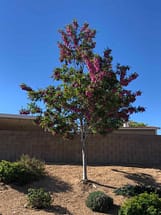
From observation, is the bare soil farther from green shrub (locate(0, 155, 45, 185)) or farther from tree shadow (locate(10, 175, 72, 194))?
green shrub (locate(0, 155, 45, 185))

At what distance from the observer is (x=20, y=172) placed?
1256 cm

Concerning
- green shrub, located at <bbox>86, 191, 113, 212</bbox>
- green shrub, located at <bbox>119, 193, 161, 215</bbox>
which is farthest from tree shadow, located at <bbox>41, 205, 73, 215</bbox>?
green shrub, located at <bbox>119, 193, 161, 215</bbox>

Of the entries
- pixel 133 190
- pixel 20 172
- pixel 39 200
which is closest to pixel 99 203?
pixel 39 200

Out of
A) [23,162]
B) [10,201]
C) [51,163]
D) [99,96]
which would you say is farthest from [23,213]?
[51,163]

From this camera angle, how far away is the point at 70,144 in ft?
54.9

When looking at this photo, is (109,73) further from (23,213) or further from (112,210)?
(23,213)

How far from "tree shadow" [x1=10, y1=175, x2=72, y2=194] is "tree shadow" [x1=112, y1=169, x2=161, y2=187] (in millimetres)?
3003

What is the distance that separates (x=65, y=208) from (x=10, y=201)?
5.97 feet

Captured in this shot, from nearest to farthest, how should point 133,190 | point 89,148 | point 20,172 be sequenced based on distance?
point 133,190 < point 20,172 < point 89,148

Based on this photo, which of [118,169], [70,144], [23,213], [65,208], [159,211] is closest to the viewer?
[159,211]

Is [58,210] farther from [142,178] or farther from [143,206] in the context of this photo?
[142,178]

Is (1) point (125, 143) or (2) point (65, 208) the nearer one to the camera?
(2) point (65, 208)

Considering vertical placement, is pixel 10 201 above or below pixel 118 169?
below

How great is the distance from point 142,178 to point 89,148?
3430 mm
